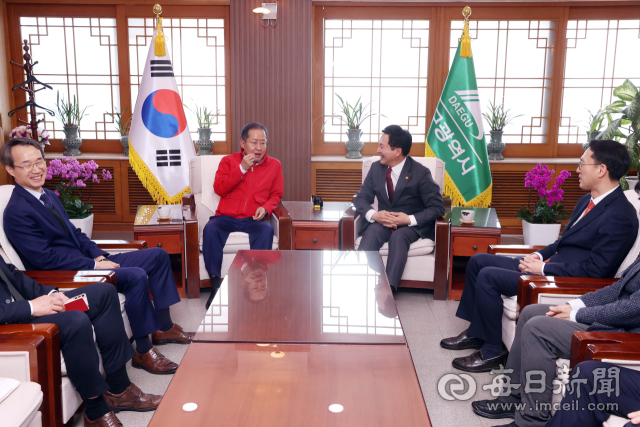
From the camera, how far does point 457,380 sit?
2551 millimetres

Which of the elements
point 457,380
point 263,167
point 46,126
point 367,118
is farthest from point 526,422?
point 46,126

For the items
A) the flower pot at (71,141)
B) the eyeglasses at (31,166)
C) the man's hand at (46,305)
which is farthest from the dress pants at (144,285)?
the flower pot at (71,141)

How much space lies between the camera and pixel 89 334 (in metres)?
2.02

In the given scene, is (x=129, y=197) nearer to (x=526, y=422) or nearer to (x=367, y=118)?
(x=367, y=118)

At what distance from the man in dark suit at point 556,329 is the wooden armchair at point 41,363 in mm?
1711

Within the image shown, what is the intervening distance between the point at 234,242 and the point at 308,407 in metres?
2.12

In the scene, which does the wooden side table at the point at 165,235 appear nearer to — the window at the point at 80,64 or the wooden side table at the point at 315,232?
the wooden side table at the point at 315,232

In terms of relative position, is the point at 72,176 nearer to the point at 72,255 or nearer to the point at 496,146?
the point at 72,255

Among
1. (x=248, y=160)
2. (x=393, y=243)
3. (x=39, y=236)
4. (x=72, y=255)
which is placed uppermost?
(x=248, y=160)

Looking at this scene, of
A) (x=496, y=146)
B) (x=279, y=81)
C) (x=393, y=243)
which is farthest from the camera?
(x=496, y=146)

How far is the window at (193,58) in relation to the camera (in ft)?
16.9

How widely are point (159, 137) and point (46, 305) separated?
2.67 metres

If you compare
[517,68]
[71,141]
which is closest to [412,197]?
[517,68]

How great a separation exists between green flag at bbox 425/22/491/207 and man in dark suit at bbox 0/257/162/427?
3.18 meters
